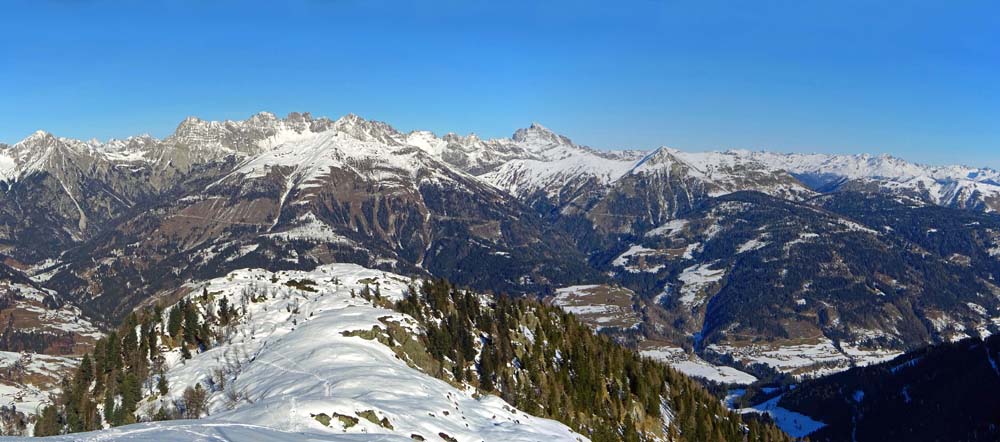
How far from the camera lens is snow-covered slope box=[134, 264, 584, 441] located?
77.7 m

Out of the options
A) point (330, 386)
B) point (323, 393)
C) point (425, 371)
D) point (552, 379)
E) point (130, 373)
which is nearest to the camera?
point (323, 393)

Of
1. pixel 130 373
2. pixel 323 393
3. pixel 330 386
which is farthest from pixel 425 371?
pixel 130 373

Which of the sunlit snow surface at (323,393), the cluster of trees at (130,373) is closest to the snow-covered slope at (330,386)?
the sunlit snow surface at (323,393)

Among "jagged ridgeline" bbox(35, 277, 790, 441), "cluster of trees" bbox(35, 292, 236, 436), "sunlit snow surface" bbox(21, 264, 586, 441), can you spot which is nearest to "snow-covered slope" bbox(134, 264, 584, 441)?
"sunlit snow surface" bbox(21, 264, 586, 441)

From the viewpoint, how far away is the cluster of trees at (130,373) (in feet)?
390

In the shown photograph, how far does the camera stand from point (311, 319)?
16262 cm

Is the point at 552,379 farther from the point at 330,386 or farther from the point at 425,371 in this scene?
the point at 330,386

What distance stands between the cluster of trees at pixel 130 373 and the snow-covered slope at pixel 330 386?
3.57 metres

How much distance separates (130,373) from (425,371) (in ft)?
176

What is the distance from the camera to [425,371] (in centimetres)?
13525

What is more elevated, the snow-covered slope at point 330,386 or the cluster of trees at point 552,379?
the snow-covered slope at point 330,386

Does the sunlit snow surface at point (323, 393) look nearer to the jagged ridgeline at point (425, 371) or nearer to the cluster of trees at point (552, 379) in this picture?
the jagged ridgeline at point (425, 371)

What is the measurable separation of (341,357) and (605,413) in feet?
236

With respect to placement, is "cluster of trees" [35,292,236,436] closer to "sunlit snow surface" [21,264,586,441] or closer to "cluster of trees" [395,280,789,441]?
"sunlit snow surface" [21,264,586,441]
